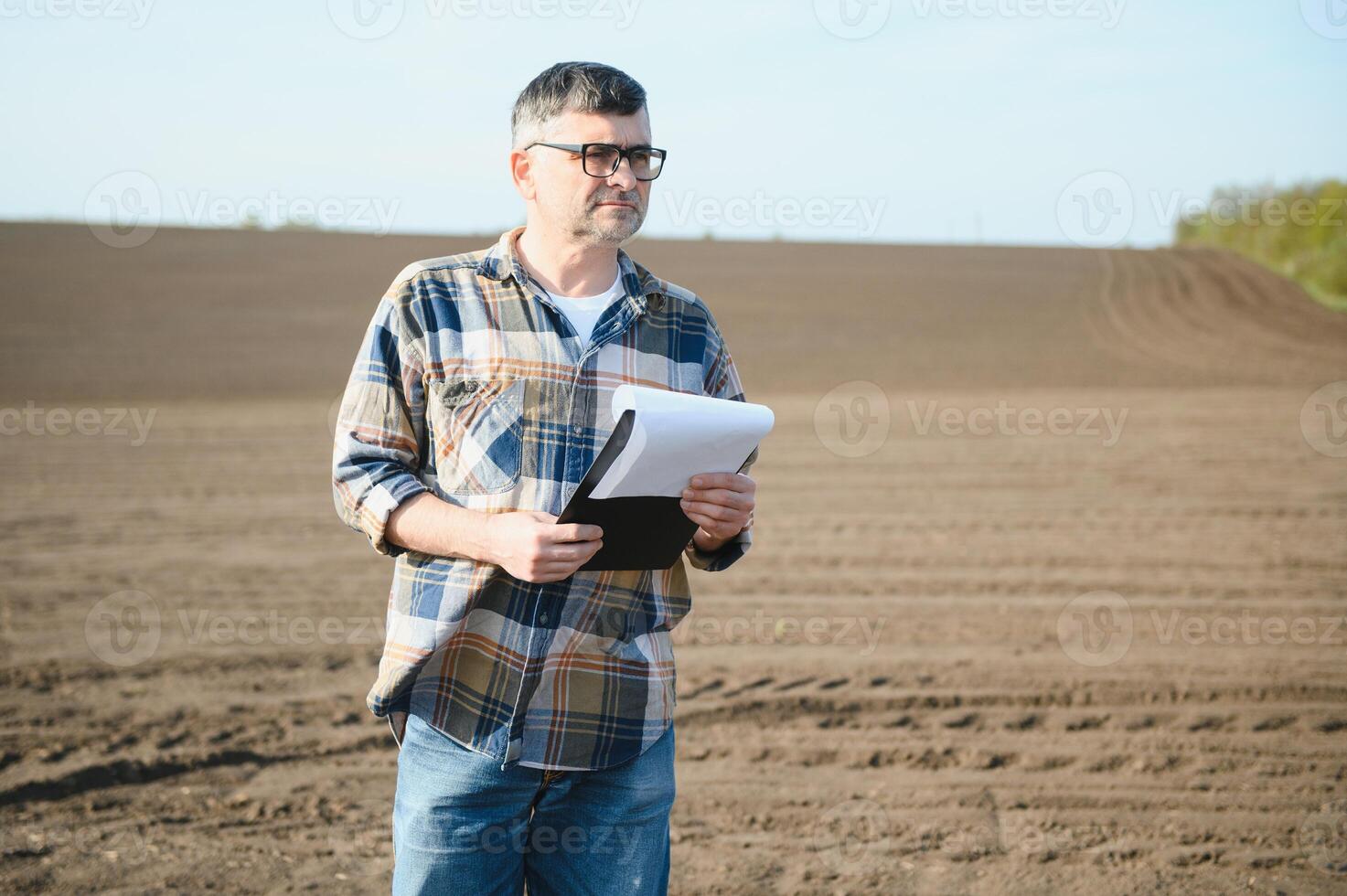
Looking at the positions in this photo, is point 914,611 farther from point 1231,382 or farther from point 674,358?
point 1231,382

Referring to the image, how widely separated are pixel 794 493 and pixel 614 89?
8.36 meters

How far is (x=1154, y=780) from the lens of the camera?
4270 millimetres

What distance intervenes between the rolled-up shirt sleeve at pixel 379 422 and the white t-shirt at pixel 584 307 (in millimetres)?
311

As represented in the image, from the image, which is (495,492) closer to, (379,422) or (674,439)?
(379,422)

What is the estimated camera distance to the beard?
2016mm

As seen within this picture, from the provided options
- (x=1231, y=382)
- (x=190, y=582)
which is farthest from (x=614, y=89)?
(x=1231, y=382)

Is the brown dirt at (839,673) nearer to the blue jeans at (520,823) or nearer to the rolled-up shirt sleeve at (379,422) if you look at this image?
the blue jeans at (520,823)

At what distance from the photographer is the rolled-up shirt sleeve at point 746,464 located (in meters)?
2.18

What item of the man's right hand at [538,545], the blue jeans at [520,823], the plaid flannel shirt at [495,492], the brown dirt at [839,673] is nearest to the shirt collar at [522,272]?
the plaid flannel shirt at [495,492]

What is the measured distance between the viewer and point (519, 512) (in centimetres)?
189

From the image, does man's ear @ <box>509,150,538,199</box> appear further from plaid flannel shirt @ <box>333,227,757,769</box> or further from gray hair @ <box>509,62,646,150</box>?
plaid flannel shirt @ <box>333,227,757,769</box>

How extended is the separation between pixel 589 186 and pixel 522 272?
21cm

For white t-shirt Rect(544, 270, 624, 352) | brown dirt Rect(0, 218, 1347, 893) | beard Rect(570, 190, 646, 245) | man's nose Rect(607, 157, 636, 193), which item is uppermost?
man's nose Rect(607, 157, 636, 193)

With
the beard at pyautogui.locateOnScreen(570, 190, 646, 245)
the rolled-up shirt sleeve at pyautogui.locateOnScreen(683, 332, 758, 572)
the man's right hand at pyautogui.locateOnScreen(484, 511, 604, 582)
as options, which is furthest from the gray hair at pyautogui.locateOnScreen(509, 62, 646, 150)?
the man's right hand at pyautogui.locateOnScreen(484, 511, 604, 582)
